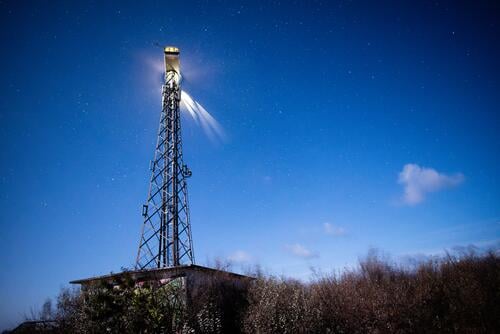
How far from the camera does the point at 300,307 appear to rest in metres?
12.7

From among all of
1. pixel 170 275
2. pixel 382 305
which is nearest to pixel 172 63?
pixel 170 275

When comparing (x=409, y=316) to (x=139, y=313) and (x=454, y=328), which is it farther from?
(x=139, y=313)

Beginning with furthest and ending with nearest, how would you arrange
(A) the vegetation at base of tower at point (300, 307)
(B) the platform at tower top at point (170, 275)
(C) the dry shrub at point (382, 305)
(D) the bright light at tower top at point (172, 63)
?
1. (D) the bright light at tower top at point (172, 63)
2. (B) the platform at tower top at point (170, 275)
3. (C) the dry shrub at point (382, 305)
4. (A) the vegetation at base of tower at point (300, 307)

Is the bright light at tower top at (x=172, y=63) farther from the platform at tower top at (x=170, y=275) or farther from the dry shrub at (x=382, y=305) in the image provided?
the dry shrub at (x=382, y=305)

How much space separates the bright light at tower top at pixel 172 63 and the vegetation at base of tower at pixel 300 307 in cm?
1489

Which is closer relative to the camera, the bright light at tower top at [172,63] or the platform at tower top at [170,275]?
the platform at tower top at [170,275]

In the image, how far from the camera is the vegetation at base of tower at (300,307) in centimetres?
1074

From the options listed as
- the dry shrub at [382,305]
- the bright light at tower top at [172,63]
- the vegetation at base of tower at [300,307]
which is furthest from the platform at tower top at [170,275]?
the bright light at tower top at [172,63]

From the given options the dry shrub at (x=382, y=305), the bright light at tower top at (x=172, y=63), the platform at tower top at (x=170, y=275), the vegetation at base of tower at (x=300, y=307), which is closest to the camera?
the vegetation at base of tower at (x=300, y=307)

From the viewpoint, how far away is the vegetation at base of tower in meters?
10.7

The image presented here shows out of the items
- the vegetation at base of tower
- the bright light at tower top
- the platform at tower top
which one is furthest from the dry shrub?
the bright light at tower top

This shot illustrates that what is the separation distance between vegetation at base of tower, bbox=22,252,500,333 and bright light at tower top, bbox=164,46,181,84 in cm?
1489

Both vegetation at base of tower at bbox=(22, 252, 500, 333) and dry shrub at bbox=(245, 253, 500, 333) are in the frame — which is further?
dry shrub at bbox=(245, 253, 500, 333)

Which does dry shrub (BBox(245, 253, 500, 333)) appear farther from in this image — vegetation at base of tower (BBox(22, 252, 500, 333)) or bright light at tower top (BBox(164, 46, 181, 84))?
bright light at tower top (BBox(164, 46, 181, 84))
